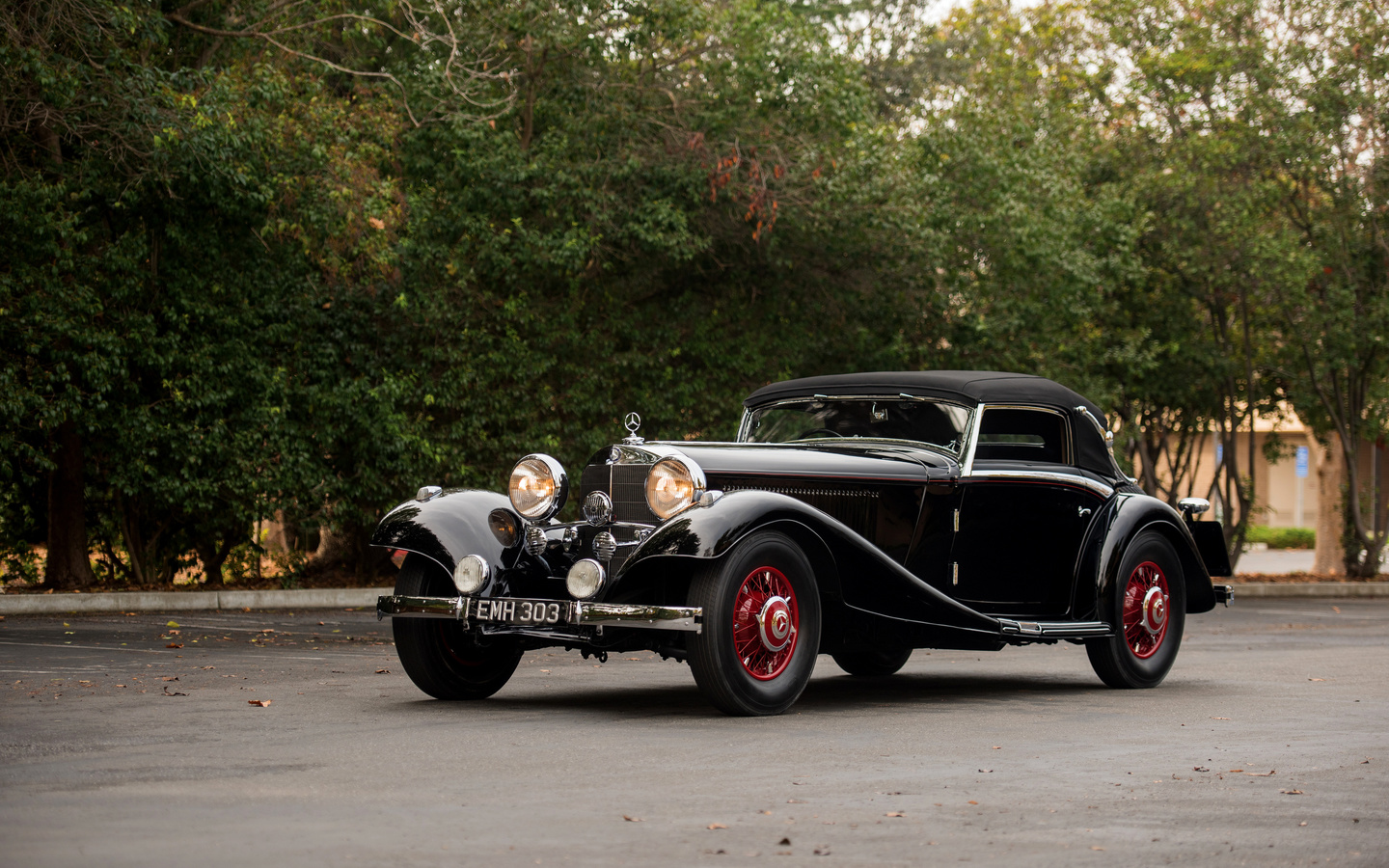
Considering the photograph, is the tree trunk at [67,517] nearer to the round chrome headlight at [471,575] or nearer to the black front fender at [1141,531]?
the round chrome headlight at [471,575]

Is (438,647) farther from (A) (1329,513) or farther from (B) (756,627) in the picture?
(A) (1329,513)

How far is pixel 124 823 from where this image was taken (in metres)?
4.79

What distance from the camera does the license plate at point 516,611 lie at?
7578 millimetres

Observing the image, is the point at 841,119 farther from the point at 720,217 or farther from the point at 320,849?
the point at 320,849

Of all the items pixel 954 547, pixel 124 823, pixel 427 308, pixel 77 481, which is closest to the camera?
pixel 124 823

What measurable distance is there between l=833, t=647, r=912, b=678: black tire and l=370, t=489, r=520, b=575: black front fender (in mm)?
2893

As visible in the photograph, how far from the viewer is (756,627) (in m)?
7.66

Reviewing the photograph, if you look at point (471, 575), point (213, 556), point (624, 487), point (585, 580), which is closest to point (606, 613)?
point (585, 580)

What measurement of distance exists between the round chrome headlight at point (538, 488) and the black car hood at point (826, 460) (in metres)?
0.61

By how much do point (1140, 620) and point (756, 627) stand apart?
3.16m

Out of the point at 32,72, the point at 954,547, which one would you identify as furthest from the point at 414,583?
the point at 32,72

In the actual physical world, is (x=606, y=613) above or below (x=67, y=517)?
below

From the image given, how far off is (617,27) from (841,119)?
3.08 meters

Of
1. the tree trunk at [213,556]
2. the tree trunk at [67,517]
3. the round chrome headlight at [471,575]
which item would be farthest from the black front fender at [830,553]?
the tree trunk at [213,556]
